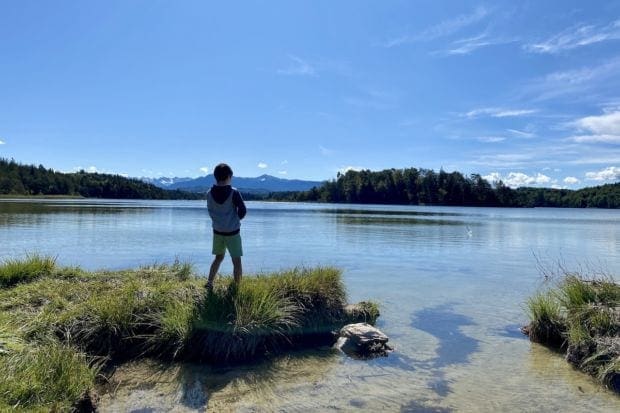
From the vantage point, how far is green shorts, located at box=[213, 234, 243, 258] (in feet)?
30.0

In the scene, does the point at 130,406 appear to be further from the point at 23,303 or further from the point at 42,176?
the point at 42,176

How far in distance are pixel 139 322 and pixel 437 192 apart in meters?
162

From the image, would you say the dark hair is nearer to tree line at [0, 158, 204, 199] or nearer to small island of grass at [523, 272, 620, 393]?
small island of grass at [523, 272, 620, 393]

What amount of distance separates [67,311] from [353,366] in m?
4.88

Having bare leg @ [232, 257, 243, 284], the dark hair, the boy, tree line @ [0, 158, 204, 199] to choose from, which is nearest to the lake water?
bare leg @ [232, 257, 243, 284]

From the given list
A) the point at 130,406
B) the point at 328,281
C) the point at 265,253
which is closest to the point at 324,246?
the point at 265,253

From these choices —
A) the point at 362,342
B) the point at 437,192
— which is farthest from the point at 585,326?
the point at 437,192

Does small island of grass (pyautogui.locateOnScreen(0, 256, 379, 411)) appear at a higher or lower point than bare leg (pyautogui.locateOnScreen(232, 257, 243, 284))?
lower

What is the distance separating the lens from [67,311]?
7469 millimetres

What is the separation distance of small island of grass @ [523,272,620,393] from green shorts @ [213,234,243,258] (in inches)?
254

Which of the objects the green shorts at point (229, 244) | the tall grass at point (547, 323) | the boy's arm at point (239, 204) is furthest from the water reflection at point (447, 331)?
the boy's arm at point (239, 204)

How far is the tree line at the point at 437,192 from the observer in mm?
162875

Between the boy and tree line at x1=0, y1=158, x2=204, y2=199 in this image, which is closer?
the boy

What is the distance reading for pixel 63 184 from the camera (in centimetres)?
15775
